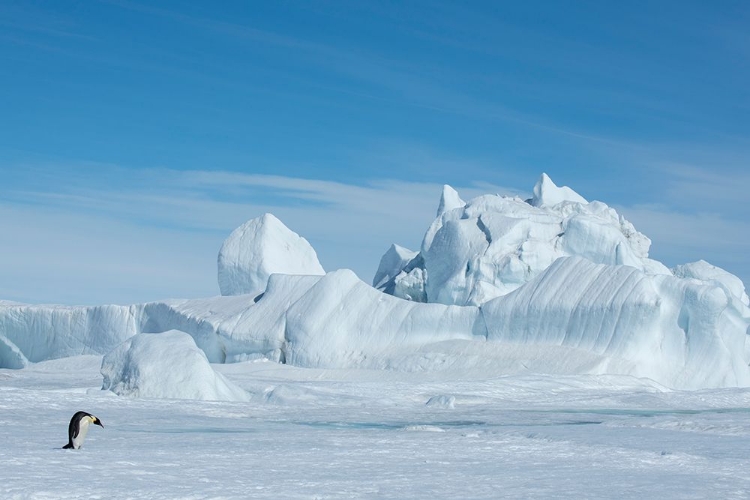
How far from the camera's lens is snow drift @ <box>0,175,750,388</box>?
68.5ft

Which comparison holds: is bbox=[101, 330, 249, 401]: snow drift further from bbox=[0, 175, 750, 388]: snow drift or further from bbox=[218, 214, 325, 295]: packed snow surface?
bbox=[218, 214, 325, 295]: packed snow surface

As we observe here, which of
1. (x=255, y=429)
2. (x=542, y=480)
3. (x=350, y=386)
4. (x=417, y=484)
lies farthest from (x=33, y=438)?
(x=350, y=386)

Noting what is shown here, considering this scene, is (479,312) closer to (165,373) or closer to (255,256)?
(255,256)

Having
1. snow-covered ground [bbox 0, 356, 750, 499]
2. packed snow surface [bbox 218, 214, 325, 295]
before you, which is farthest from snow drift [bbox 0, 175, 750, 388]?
snow-covered ground [bbox 0, 356, 750, 499]

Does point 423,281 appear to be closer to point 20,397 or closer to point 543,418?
point 543,418

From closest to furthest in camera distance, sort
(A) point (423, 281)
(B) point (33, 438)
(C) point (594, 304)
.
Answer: (B) point (33, 438), (C) point (594, 304), (A) point (423, 281)

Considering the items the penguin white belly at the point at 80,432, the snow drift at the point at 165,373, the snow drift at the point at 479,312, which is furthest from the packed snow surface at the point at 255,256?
the penguin white belly at the point at 80,432

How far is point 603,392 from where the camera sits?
57.8ft

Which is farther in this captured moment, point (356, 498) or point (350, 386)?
point (350, 386)

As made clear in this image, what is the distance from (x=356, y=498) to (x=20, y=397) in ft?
27.2

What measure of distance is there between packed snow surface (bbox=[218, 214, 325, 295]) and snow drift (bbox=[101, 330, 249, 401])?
42.7 feet

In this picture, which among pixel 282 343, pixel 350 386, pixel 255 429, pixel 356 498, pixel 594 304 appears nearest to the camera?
pixel 356 498

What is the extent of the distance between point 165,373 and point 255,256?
1391 cm

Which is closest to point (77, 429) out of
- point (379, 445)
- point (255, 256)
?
point (379, 445)
